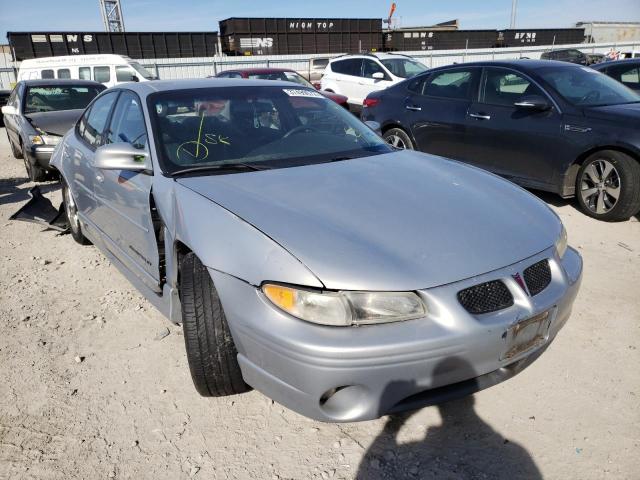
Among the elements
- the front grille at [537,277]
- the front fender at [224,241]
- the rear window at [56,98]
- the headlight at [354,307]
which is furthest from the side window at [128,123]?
the rear window at [56,98]

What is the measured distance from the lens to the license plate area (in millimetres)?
1943

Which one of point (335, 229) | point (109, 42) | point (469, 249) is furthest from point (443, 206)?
point (109, 42)

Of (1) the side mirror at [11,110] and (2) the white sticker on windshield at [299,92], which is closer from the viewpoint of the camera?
(2) the white sticker on windshield at [299,92]

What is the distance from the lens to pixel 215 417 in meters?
2.33

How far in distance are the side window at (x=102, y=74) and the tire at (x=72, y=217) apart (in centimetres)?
1273

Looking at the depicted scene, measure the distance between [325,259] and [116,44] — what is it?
2559 centimetres

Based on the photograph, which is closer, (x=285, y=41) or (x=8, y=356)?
(x=8, y=356)

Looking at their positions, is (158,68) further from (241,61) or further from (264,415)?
(264,415)

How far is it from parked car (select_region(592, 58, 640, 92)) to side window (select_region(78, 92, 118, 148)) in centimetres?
751

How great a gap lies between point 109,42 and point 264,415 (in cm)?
2539

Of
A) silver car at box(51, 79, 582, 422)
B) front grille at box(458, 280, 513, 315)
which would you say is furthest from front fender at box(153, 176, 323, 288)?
front grille at box(458, 280, 513, 315)

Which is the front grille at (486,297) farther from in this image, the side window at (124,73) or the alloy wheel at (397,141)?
the side window at (124,73)

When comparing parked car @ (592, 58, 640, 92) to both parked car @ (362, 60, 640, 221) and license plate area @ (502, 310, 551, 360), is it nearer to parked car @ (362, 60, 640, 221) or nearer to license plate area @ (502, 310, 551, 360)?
parked car @ (362, 60, 640, 221)

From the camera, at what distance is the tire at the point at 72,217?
175 inches
